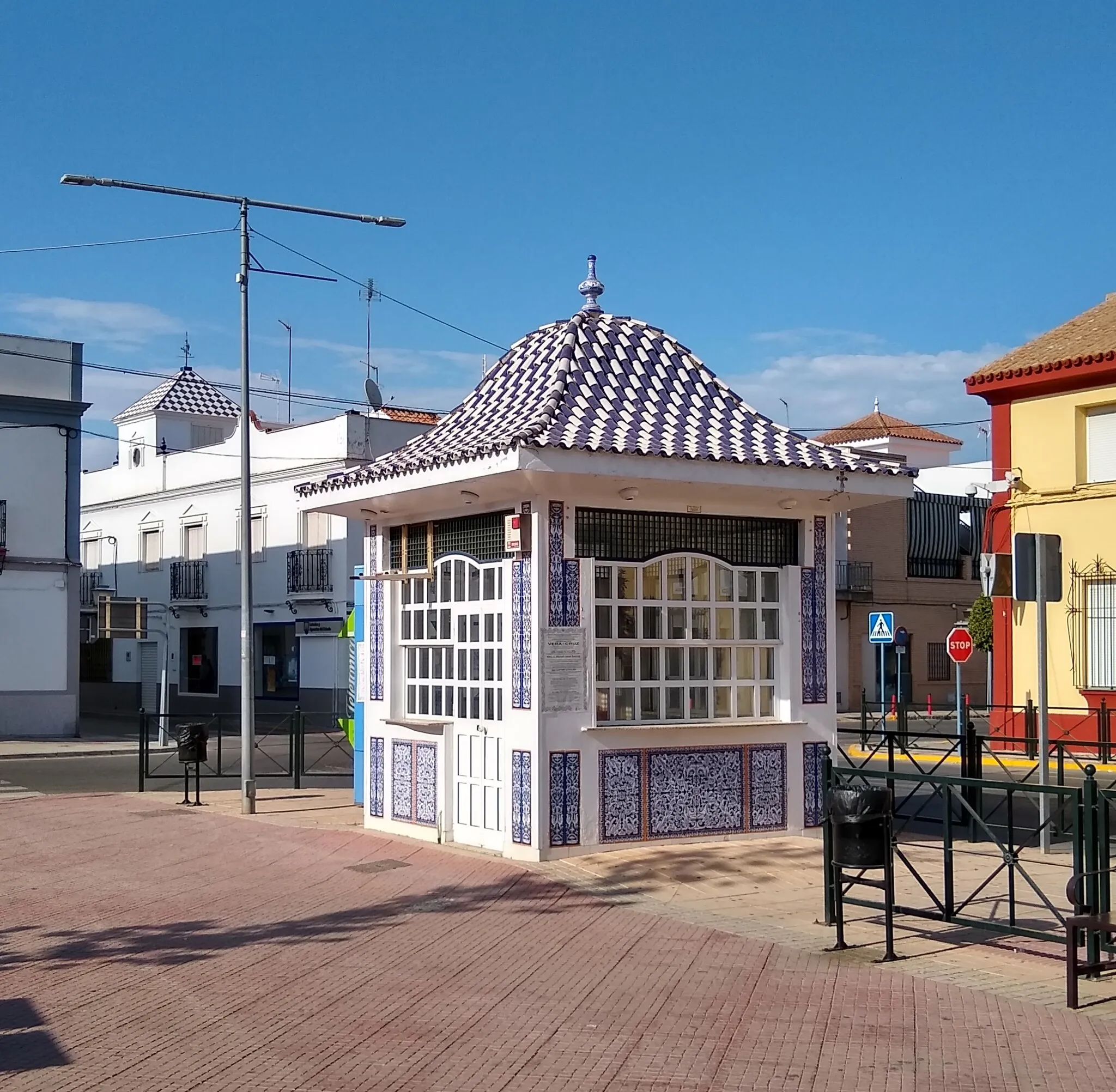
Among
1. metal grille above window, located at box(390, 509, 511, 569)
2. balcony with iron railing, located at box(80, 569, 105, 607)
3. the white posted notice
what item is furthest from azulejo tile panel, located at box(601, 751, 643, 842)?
balcony with iron railing, located at box(80, 569, 105, 607)

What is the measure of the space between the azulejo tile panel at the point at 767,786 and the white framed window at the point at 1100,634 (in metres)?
13.4

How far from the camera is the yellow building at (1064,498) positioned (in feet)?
80.4

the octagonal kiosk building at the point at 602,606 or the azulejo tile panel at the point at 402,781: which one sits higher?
the octagonal kiosk building at the point at 602,606

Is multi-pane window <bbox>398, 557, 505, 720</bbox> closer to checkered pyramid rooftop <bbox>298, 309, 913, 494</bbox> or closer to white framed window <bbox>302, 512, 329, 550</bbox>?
checkered pyramid rooftop <bbox>298, 309, 913, 494</bbox>

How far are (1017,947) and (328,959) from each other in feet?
14.1

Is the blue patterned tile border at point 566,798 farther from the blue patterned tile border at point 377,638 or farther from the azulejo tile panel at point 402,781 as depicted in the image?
the blue patterned tile border at point 377,638

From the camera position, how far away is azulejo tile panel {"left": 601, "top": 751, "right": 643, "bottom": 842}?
1217cm

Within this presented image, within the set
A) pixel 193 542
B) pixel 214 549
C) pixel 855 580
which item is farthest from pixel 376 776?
pixel 855 580

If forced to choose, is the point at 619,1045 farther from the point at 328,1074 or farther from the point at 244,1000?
the point at 244,1000

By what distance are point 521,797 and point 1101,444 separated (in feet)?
54.6

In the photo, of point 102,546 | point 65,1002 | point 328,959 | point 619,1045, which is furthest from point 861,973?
point 102,546

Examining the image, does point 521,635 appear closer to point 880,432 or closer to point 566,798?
point 566,798

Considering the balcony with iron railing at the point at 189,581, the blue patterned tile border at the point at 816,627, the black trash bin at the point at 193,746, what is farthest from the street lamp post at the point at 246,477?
the balcony with iron railing at the point at 189,581

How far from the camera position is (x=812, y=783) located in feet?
43.5
